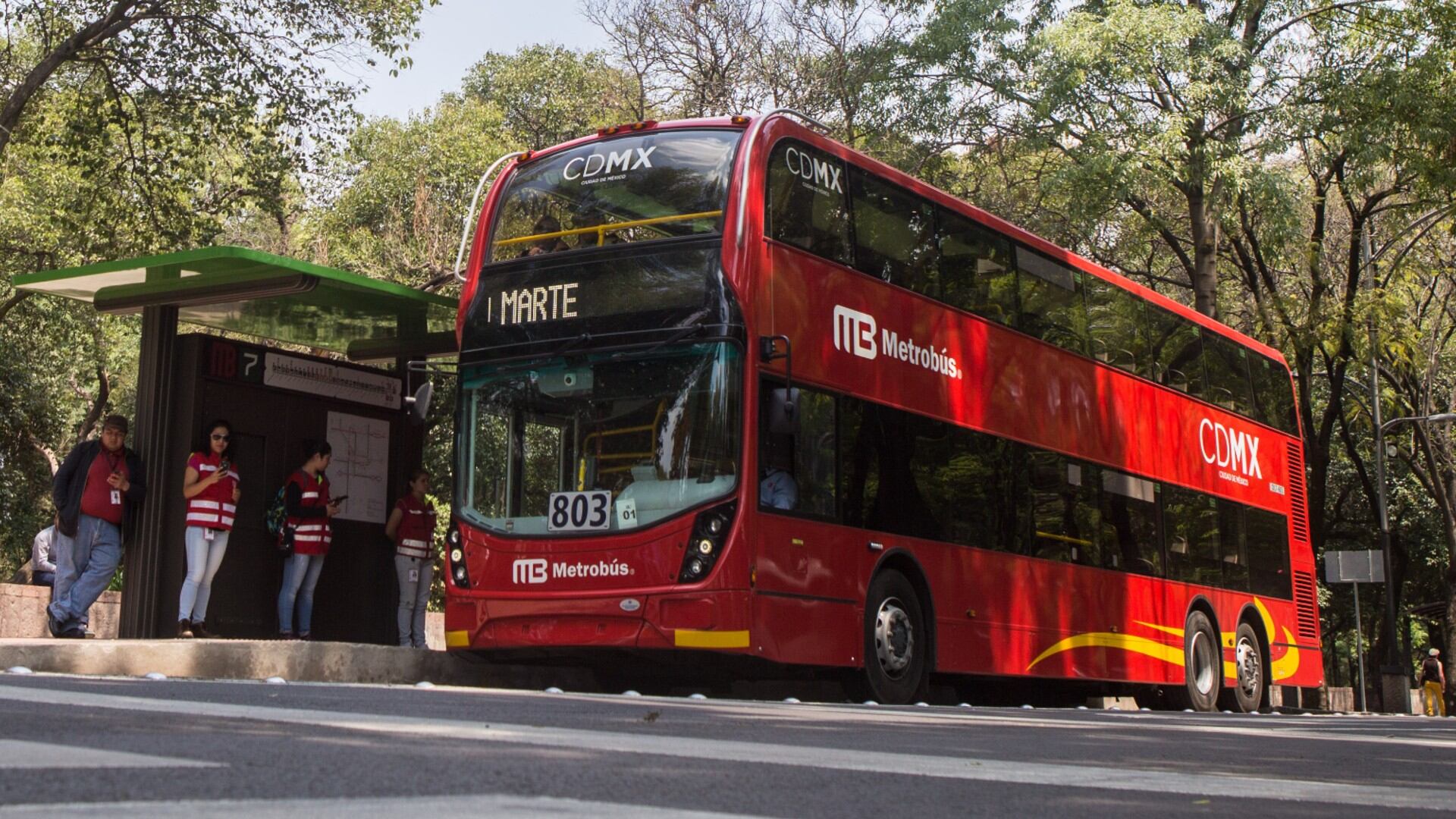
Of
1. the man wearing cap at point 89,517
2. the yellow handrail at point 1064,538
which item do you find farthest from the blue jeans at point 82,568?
the yellow handrail at point 1064,538

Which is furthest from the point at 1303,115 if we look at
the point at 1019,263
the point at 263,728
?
the point at 263,728

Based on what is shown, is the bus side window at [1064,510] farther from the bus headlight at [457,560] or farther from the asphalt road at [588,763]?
the asphalt road at [588,763]

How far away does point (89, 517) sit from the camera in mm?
12891

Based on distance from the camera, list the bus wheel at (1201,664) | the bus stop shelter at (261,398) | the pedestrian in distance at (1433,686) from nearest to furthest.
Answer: the bus stop shelter at (261,398) → the bus wheel at (1201,664) → the pedestrian in distance at (1433,686)

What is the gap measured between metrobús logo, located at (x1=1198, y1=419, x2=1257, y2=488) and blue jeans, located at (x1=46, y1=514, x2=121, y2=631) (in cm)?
1108

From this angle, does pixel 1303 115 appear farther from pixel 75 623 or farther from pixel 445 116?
pixel 445 116

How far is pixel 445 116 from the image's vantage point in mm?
40625

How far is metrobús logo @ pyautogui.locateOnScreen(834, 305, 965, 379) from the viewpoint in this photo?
40.0 feet

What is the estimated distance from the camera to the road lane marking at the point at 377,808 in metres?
2.73

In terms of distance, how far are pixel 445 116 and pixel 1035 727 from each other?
113 feet

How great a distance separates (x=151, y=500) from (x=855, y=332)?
587 centimetres

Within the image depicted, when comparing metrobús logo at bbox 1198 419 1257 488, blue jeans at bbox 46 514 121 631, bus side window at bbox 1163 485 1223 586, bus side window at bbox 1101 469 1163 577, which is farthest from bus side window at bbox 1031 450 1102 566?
blue jeans at bbox 46 514 121 631

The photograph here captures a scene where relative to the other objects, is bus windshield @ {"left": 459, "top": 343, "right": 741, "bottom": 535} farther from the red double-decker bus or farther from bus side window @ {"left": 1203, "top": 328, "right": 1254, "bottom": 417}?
bus side window @ {"left": 1203, "top": 328, "right": 1254, "bottom": 417}

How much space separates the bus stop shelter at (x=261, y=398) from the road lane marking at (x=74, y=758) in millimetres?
9244
